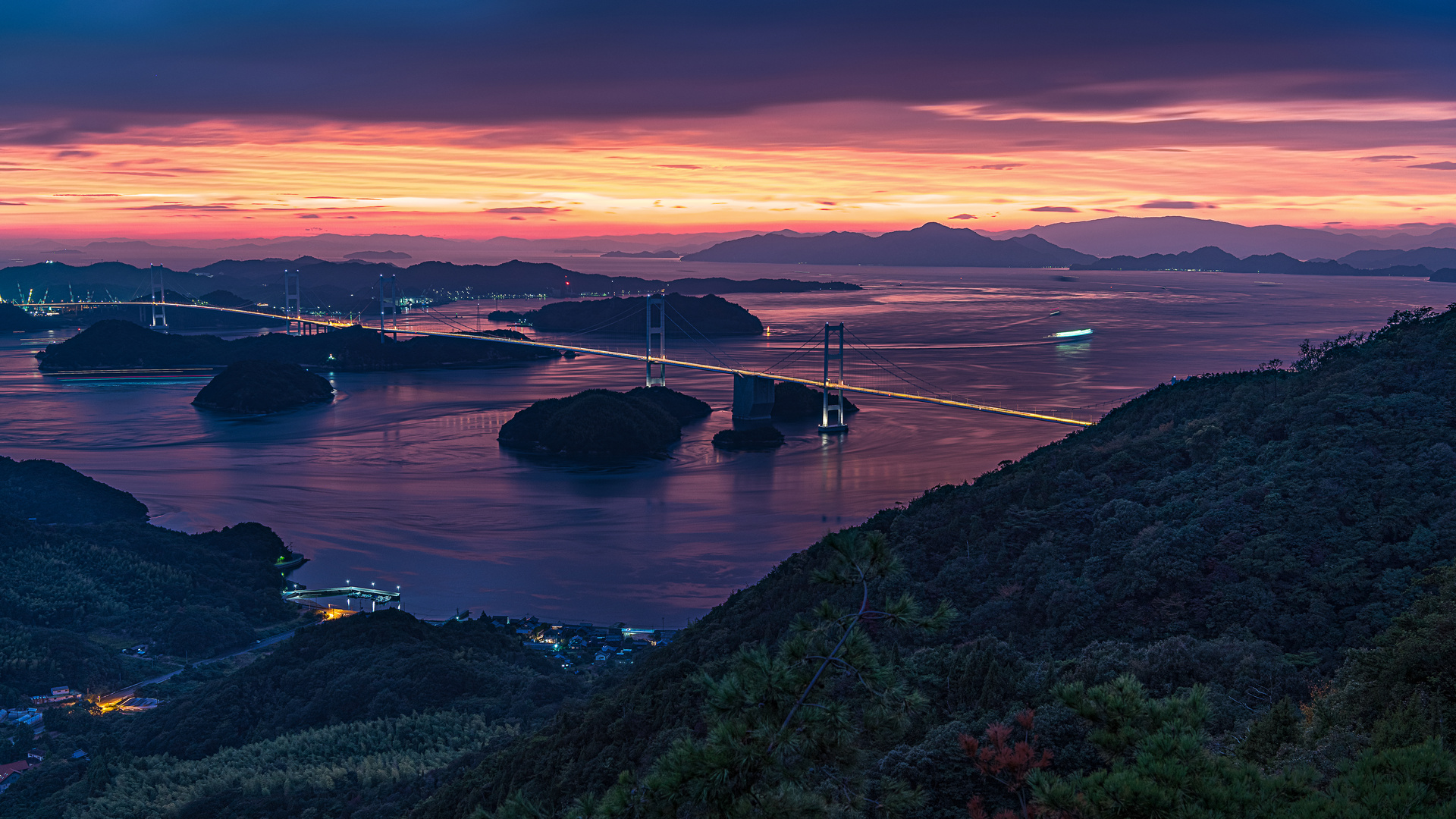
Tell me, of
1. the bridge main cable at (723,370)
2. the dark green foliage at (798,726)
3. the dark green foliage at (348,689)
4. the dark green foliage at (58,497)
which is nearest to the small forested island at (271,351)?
the bridge main cable at (723,370)

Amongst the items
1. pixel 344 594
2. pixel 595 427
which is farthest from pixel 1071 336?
pixel 344 594

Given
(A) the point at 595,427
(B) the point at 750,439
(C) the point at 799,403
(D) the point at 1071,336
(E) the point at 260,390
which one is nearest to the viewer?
(A) the point at 595,427

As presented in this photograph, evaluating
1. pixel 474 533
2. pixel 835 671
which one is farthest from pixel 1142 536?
pixel 474 533

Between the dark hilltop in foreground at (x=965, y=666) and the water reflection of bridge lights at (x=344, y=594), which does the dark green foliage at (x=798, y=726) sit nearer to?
the dark hilltop in foreground at (x=965, y=666)

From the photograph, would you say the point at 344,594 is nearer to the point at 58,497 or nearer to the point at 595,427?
the point at 58,497

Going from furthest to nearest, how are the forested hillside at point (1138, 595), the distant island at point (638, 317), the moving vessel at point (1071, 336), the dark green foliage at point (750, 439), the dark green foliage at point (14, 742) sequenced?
the distant island at point (638, 317)
the moving vessel at point (1071, 336)
the dark green foliage at point (750, 439)
the dark green foliage at point (14, 742)
the forested hillside at point (1138, 595)
